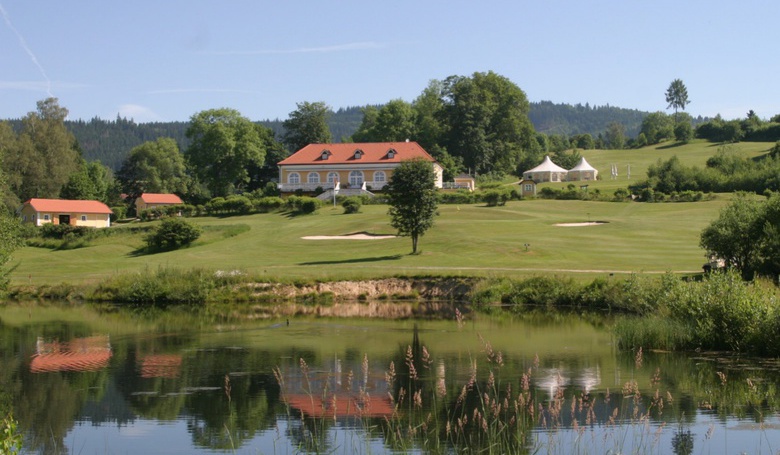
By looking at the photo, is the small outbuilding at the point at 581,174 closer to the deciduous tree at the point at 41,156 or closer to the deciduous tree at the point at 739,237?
the deciduous tree at the point at 41,156

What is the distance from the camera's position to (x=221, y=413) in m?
20.1

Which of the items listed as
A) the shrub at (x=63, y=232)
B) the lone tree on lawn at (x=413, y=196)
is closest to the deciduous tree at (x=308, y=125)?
the shrub at (x=63, y=232)

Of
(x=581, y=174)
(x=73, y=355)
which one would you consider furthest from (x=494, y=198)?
(x=73, y=355)

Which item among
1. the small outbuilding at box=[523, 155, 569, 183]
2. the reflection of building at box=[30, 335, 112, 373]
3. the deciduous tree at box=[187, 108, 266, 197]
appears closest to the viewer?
the reflection of building at box=[30, 335, 112, 373]

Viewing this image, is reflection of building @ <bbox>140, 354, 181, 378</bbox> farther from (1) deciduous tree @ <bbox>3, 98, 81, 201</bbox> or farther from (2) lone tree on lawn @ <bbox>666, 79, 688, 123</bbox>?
(2) lone tree on lawn @ <bbox>666, 79, 688, 123</bbox>

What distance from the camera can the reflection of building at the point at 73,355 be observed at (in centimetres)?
2636

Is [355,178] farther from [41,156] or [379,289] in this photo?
[379,289]

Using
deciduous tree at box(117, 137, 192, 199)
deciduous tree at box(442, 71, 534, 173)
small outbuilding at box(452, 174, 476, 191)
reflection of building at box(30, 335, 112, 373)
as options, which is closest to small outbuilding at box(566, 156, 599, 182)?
deciduous tree at box(442, 71, 534, 173)

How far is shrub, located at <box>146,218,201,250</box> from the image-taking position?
6044 centimetres

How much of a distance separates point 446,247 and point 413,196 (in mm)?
3909

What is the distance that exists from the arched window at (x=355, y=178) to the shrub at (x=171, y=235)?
32020mm

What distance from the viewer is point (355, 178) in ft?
301

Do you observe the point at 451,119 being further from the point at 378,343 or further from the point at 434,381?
the point at 434,381

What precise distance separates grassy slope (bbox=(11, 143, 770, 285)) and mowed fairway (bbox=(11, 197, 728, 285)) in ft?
0.21
